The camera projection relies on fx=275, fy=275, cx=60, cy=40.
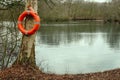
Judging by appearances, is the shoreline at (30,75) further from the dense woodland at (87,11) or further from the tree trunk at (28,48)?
the dense woodland at (87,11)

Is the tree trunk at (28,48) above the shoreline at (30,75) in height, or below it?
above

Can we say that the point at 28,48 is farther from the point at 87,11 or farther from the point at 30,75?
the point at 87,11

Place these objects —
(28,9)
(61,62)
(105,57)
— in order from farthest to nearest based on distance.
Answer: (105,57) < (61,62) < (28,9)

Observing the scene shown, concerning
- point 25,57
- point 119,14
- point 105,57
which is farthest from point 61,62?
point 119,14

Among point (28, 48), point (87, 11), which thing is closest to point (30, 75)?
point (28, 48)

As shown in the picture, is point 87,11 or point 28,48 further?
point 87,11

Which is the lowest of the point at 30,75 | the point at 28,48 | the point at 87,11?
the point at 87,11

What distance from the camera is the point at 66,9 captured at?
67.1m

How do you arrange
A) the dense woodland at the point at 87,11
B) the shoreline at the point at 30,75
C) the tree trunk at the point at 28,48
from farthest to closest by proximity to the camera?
the dense woodland at the point at 87,11 < the tree trunk at the point at 28,48 < the shoreline at the point at 30,75

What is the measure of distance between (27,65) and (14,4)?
3.64 meters

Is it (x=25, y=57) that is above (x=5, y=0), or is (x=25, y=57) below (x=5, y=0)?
below

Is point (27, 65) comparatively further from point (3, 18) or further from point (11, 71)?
point (3, 18)

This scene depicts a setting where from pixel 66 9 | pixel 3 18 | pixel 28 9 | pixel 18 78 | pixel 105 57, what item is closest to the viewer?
pixel 18 78

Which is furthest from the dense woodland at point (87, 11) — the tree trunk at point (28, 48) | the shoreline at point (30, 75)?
the shoreline at point (30, 75)
